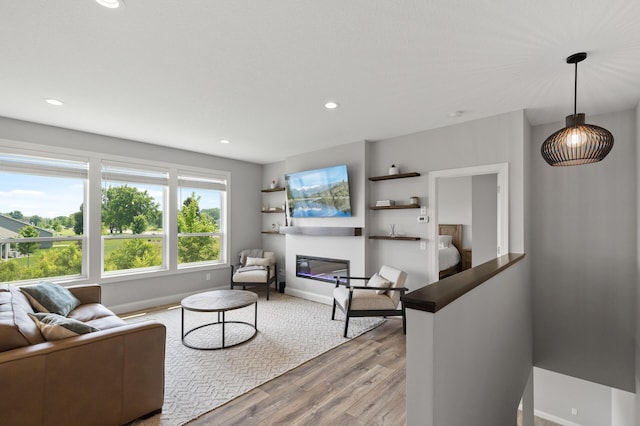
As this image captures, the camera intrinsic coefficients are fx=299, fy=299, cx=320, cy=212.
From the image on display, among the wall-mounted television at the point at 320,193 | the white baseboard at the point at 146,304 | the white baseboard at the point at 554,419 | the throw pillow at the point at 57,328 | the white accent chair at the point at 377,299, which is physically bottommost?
the white baseboard at the point at 554,419

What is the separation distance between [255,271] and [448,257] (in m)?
3.73

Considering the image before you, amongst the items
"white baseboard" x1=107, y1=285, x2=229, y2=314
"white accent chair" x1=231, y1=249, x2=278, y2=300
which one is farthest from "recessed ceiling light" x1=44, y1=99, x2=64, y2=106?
"white accent chair" x1=231, y1=249, x2=278, y2=300

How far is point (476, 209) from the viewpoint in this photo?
4.83m

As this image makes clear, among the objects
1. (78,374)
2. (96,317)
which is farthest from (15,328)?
(96,317)

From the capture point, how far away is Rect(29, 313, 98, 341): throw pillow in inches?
→ 71.9

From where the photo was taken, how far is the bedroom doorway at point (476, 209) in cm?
335

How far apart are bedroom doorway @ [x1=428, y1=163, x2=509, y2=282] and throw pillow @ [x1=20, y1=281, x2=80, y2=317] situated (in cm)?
399

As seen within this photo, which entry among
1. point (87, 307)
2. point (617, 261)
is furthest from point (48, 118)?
point (617, 261)

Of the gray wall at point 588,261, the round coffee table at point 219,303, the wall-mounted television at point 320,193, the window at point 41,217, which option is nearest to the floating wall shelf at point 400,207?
the wall-mounted television at point 320,193

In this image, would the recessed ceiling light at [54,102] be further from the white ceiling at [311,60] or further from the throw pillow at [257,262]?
the throw pillow at [257,262]

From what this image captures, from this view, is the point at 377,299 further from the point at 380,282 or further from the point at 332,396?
the point at 332,396

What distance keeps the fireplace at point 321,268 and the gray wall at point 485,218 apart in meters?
2.17

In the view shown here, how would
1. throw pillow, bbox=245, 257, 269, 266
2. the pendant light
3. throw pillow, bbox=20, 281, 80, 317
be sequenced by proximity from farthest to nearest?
throw pillow, bbox=245, 257, 269, 266, throw pillow, bbox=20, 281, 80, 317, the pendant light

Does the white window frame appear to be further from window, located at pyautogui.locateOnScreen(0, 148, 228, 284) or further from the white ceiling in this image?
the white ceiling
